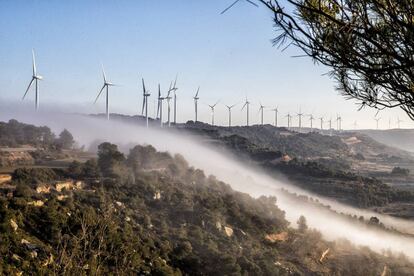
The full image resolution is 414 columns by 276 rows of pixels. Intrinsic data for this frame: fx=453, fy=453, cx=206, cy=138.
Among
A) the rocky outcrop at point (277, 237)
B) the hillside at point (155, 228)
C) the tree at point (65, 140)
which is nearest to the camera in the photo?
the hillside at point (155, 228)

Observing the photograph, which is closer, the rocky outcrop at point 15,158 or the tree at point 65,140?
the rocky outcrop at point 15,158

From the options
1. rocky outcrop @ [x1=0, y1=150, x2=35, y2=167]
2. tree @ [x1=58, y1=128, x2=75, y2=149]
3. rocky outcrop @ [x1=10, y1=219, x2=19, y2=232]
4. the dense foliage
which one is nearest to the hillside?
rocky outcrop @ [x1=10, y1=219, x2=19, y2=232]

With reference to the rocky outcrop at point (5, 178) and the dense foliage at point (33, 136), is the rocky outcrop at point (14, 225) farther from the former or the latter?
the dense foliage at point (33, 136)

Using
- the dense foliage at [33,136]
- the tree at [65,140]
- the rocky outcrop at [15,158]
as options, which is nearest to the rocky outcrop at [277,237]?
the rocky outcrop at [15,158]

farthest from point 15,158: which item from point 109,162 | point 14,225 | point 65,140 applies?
point 14,225

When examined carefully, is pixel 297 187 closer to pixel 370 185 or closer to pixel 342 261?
pixel 370 185

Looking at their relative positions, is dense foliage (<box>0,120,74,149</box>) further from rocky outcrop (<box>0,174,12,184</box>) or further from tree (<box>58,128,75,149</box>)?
rocky outcrop (<box>0,174,12,184</box>)

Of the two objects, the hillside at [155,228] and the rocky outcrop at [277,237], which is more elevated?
the hillside at [155,228]

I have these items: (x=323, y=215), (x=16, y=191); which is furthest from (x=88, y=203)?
(x=323, y=215)
